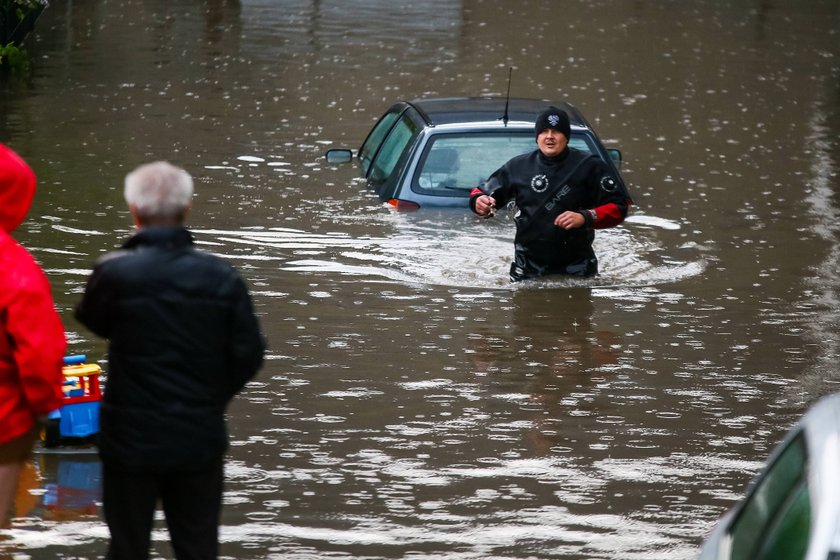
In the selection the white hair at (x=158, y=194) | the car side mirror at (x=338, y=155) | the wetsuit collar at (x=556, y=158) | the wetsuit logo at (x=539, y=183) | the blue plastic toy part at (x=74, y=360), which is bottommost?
the blue plastic toy part at (x=74, y=360)

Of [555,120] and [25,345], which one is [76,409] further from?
[555,120]

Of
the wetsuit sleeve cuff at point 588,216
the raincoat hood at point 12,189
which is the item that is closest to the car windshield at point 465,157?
the wetsuit sleeve cuff at point 588,216

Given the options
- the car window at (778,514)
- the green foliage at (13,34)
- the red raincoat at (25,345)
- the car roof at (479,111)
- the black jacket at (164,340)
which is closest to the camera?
the car window at (778,514)

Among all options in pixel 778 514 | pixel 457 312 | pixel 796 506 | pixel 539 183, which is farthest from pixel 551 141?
pixel 796 506

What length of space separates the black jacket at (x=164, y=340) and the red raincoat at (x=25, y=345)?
0.41 m

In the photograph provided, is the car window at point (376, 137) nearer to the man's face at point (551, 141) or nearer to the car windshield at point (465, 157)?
the car windshield at point (465, 157)

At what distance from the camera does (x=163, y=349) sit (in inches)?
191

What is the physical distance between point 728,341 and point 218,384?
19.0ft

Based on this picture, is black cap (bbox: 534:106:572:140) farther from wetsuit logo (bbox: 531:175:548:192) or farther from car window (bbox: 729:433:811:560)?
car window (bbox: 729:433:811:560)

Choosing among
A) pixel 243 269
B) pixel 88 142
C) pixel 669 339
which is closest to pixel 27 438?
pixel 669 339

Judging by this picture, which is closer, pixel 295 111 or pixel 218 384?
pixel 218 384

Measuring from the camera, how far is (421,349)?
9828mm

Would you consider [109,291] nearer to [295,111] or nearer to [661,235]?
[661,235]

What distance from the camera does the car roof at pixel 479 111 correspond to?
41.8 ft
